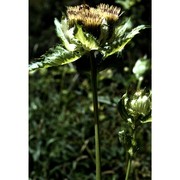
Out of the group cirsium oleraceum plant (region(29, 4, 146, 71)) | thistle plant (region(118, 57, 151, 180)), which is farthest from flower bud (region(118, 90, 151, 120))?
cirsium oleraceum plant (region(29, 4, 146, 71))

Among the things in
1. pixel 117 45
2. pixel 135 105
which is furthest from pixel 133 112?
pixel 117 45

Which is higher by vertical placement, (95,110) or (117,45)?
(117,45)

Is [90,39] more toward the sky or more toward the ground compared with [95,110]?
more toward the sky

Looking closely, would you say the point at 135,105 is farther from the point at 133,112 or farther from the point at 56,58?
the point at 56,58

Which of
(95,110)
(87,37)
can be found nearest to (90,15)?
(87,37)

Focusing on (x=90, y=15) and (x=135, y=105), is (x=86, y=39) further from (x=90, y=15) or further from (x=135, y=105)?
(x=135, y=105)
